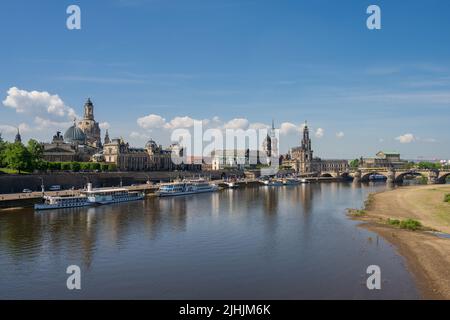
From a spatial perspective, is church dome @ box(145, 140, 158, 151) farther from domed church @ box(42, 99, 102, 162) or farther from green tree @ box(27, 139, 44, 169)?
green tree @ box(27, 139, 44, 169)

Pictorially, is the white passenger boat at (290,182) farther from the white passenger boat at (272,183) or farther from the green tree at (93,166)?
the green tree at (93,166)

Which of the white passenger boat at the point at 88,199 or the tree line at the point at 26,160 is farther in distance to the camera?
the tree line at the point at 26,160

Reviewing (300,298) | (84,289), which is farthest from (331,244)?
(84,289)

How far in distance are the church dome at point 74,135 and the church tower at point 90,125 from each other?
34.3ft

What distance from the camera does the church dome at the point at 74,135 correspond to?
162 m

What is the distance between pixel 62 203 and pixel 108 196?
10.2m

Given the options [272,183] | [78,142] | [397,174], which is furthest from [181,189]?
[397,174]

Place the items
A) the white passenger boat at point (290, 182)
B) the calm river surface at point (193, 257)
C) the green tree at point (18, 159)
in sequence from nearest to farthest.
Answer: the calm river surface at point (193, 257), the green tree at point (18, 159), the white passenger boat at point (290, 182)

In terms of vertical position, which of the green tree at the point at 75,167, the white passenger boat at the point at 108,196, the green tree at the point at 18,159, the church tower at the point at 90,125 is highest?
the church tower at the point at 90,125

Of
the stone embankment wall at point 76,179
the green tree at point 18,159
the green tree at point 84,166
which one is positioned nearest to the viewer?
the stone embankment wall at point 76,179

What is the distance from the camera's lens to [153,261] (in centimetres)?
3616

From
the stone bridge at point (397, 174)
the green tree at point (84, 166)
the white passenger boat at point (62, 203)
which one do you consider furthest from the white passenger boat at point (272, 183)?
the white passenger boat at point (62, 203)

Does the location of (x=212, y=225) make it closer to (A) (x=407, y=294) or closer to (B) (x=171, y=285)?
(B) (x=171, y=285)

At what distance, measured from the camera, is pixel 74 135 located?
16300 cm
